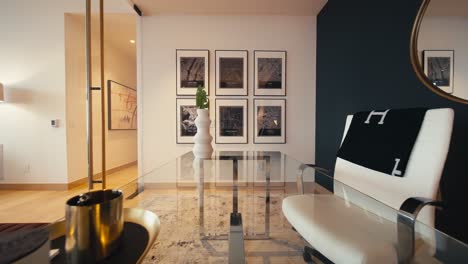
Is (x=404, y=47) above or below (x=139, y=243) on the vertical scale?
above

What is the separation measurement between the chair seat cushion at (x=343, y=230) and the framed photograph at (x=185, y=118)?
6.68ft

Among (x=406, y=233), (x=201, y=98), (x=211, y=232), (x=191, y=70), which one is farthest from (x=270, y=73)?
(x=406, y=233)

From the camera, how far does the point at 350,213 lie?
0.99m

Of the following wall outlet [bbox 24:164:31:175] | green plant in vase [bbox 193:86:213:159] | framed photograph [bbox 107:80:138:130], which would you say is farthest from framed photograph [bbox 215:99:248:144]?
wall outlet [bbox 24:164:31:175]

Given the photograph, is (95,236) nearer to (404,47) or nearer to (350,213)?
(350,213)

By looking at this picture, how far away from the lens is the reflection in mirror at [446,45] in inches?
44.1

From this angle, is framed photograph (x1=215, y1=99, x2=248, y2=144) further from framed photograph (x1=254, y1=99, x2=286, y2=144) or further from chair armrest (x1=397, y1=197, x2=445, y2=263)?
chair armrest (x1=397, y1=197, x2=445, y2=263)

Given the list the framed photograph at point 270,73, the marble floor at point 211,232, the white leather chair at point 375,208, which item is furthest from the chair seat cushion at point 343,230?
the framed photograph at point 270,73

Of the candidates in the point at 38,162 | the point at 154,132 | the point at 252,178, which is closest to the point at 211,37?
the point at 154,132

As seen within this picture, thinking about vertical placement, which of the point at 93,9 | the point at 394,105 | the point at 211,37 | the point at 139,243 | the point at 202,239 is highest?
the point at 93,9

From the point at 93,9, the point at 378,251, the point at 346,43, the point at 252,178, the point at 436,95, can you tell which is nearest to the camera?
the point at 378,251

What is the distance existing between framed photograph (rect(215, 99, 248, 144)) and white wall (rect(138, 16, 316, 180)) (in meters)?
0.09

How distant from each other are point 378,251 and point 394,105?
139cm

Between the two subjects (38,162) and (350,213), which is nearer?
(350,213)
